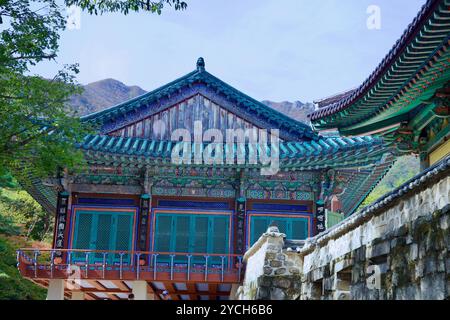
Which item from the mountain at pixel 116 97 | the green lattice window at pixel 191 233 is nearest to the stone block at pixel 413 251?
the green lattice window at pixel 191 233

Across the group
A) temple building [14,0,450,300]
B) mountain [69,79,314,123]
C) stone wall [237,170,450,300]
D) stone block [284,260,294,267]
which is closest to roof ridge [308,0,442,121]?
stone wall [237,170,450,300]

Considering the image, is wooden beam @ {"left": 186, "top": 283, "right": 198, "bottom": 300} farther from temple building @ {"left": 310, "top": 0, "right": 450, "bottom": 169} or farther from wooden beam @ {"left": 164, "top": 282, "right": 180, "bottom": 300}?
temple building @ {"left": 310, "top": 0, "right": 450, "bottom": 169}

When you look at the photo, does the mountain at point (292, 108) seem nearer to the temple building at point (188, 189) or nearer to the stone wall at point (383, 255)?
the temple building at point (188, 189)

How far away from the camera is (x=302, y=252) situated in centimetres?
1380

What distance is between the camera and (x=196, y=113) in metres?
21.9

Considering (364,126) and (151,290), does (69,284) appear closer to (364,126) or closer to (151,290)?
(151,290)

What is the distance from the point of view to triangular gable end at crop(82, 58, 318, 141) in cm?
2161

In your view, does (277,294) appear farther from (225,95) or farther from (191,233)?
(225,95)

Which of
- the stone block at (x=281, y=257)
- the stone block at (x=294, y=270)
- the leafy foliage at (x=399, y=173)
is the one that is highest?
the leafy foliage at (x=399, y=173)

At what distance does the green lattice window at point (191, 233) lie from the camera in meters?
20.3

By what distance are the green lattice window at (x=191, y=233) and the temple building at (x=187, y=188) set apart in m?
0.03

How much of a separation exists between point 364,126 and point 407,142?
1.11 meters

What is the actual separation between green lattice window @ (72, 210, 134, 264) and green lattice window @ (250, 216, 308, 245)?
13.6 feet
